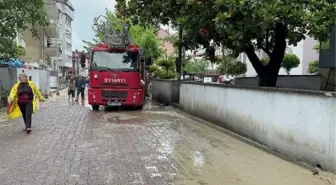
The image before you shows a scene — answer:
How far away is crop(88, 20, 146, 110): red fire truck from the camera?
1959 centimetres

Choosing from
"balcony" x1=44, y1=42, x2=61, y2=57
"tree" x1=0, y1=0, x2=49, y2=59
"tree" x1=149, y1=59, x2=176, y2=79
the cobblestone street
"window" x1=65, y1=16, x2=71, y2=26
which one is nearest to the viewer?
the cobblestone street

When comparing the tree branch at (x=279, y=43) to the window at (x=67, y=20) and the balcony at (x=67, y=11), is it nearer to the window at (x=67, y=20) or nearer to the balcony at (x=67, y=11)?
the balcony at (x=67, y=11)

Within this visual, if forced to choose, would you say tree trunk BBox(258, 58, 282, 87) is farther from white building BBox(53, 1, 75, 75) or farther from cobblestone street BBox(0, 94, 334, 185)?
white building BBox(53, 1, 75, 75)

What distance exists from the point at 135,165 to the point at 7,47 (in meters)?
13.6

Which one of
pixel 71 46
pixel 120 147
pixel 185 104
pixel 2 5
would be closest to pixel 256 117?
pixel 120 147

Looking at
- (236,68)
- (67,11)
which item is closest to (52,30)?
(236,68)

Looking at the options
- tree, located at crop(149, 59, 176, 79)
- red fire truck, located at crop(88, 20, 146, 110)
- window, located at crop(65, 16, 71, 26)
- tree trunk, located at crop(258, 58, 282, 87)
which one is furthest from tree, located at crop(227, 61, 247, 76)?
window, located at crop(65, 16, 71, 26)

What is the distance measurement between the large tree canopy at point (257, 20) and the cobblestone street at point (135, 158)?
103 inches

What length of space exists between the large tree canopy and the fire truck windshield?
5.92m

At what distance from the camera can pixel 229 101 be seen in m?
13.3

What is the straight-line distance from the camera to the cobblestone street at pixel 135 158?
7.34 meters

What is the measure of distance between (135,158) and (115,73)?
10877mm

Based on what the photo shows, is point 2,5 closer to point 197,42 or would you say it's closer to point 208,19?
point 197,42

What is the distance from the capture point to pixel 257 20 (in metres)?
9.80
